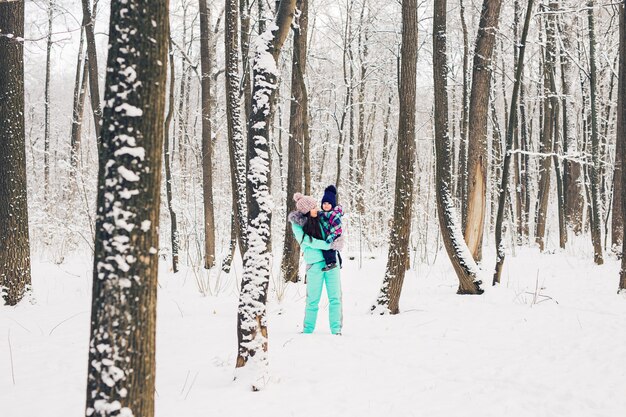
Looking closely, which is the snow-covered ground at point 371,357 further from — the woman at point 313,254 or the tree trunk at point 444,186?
the tree trunk at point 444,186

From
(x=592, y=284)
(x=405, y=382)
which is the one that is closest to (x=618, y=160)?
(x=592, y=284)

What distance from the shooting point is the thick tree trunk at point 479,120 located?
7859 mm

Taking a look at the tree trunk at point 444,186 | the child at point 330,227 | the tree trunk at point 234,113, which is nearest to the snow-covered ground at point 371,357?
the tree trunk at point 444,186

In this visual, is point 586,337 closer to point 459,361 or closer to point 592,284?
point 459,361

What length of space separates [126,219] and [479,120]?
7390 mm

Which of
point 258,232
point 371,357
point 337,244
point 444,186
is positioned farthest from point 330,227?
point 444,186

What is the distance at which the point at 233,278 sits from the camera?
966 cm

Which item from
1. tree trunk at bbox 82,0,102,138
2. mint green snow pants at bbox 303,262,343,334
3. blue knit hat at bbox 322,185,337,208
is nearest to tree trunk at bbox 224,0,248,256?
blue knit hat at bbox 322,185,337,208

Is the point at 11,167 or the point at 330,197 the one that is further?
the point at 11,167

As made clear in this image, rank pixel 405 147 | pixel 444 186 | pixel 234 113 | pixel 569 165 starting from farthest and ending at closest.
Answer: pixel 569 165, pixel 234 113, pixel 444 186, pixel 405 147

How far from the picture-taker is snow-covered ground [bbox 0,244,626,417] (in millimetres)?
3447

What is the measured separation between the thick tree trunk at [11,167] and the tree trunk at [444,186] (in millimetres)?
6394

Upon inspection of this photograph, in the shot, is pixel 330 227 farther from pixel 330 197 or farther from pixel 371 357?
pixel 371 357

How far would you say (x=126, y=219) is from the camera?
215 centimetres
